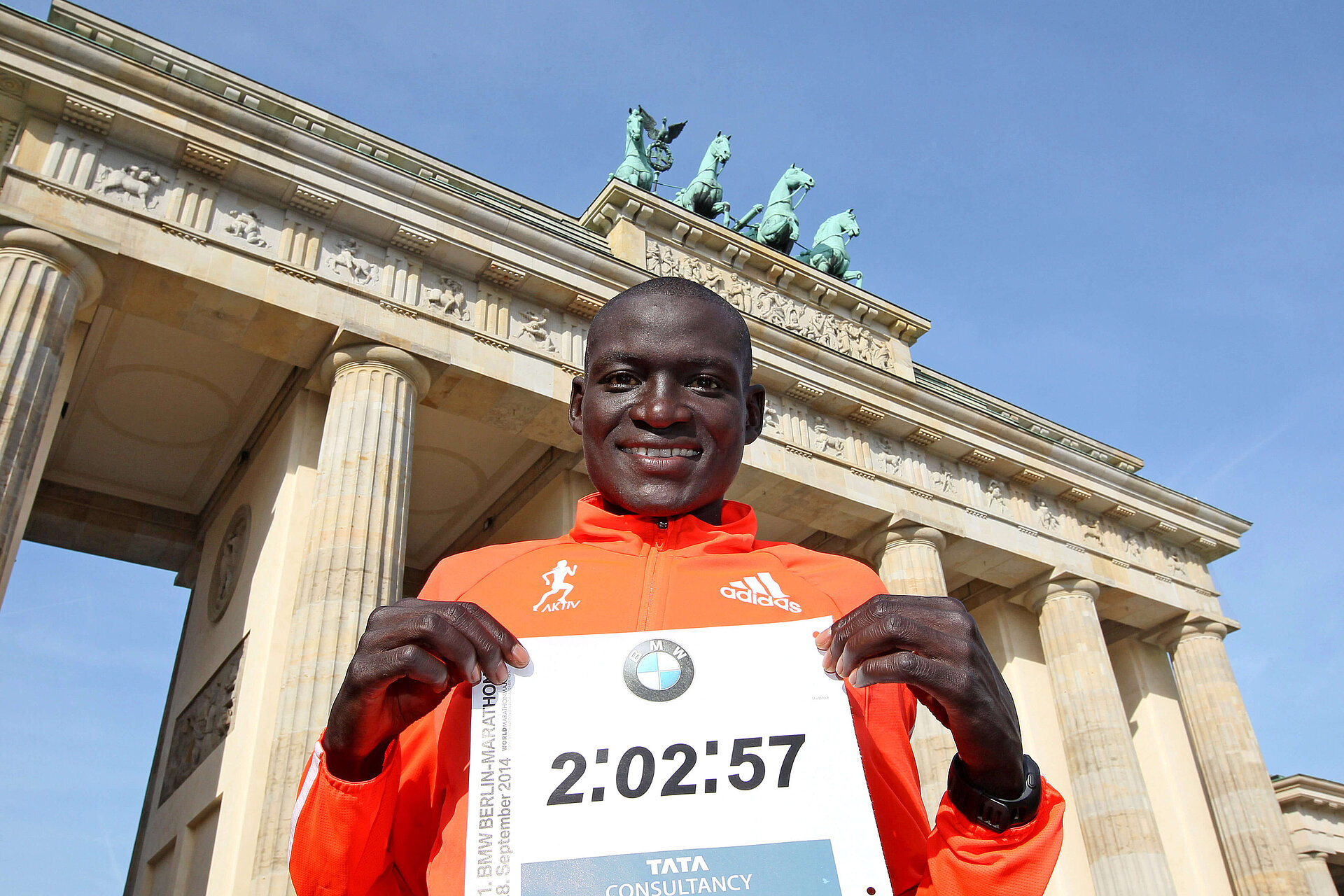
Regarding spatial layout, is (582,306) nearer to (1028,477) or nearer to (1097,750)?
(1028,477)

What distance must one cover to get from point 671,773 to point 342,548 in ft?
29.8

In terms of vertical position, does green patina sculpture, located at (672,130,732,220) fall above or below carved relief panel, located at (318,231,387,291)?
above

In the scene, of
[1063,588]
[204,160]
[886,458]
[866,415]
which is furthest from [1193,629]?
[204,160]

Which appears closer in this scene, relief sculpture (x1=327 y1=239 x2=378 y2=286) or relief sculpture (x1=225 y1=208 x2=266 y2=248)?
relief sculpture (x1=225 y1=208 x2=266 y2=248)

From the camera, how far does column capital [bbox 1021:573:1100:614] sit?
17781 mm

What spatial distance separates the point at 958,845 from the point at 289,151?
39.6 feet

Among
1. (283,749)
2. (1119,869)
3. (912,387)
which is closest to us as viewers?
(283,749)

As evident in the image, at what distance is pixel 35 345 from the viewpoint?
9.45 m

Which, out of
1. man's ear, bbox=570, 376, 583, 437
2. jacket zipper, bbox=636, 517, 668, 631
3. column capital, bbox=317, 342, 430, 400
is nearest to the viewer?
jacket zipper, bbox=636, 517, 668, 631

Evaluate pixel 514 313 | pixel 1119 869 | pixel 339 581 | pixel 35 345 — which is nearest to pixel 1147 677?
pixel 1119 869

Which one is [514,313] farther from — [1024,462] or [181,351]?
[1024,462]

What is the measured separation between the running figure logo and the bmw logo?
0.28 m

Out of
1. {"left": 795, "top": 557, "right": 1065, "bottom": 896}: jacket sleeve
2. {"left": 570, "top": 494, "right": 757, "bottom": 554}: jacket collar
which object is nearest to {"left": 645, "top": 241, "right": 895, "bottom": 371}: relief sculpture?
{"left": 570, "top": 494, "right": 757, "bottom": 554}: jacket collar

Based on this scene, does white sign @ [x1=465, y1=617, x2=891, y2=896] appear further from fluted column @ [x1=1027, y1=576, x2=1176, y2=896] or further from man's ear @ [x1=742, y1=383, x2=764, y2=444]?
fluted column @ [x1=1027, y1=576, x2=1176, y2=896]
